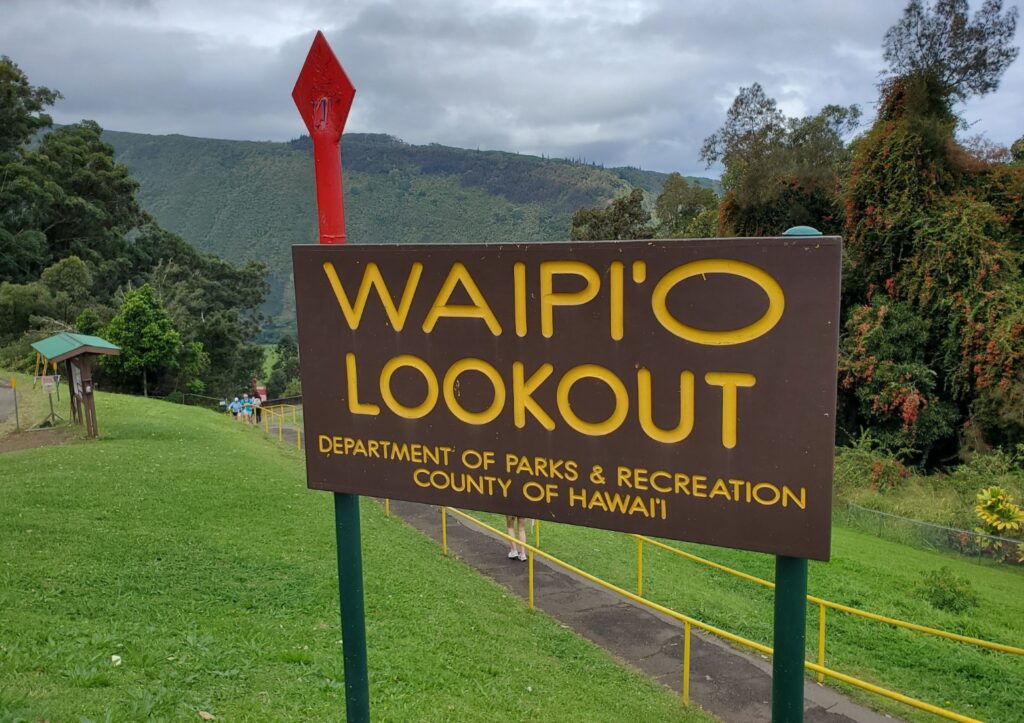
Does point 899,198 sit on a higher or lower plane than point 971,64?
lower

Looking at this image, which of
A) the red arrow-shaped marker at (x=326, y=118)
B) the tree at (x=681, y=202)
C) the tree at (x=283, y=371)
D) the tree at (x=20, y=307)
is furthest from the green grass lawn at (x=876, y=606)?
the tree at (x=283, y=371)

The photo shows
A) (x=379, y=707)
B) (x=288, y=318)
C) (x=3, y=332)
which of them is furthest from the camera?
(x=288, y=318)

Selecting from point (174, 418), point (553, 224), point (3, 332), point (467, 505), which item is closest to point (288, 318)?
point (553, 224)

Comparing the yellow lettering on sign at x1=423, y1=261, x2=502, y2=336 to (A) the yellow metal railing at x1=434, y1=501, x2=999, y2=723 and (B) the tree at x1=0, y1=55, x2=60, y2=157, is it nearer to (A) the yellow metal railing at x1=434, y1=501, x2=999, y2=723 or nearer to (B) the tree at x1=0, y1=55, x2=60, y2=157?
(A) the yellow metal railing at x1=434, y1=501, x2=999, y2=723

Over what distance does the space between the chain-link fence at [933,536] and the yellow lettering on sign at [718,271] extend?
15.4 meters

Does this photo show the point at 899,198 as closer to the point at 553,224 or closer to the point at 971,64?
the point at 971,64

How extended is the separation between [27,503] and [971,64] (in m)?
27.2

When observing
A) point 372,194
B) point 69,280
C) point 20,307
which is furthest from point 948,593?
point 372,194

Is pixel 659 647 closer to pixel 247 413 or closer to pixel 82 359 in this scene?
pixel 82 359

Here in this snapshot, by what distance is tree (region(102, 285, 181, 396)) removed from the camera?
2958 centimetres

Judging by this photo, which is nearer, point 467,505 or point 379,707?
point 467,505

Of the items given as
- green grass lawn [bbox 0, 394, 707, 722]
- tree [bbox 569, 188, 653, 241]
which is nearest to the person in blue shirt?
green grass lawn [bbox 0, 394, 707, 722]

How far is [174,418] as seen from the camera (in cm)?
2142

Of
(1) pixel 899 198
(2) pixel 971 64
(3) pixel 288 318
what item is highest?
(2) pixel 971 64
